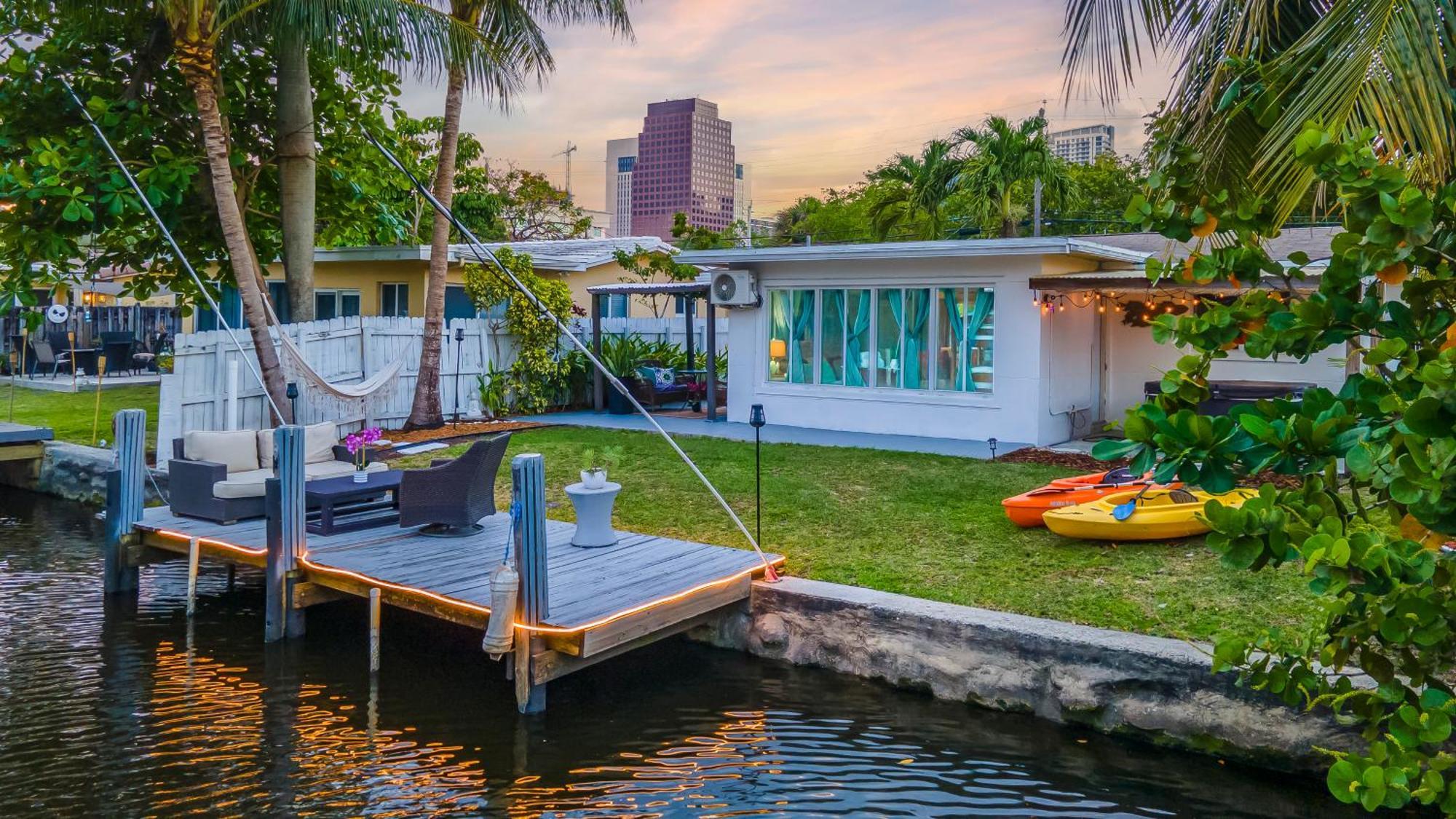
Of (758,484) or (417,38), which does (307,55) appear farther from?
(758,484)

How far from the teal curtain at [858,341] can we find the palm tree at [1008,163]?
8.27 m

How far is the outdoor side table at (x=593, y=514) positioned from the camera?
25.2 ft

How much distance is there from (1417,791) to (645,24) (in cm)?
1620

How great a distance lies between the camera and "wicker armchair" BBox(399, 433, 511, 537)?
26.1ft

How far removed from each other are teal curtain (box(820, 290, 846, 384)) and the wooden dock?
6625 millimetres

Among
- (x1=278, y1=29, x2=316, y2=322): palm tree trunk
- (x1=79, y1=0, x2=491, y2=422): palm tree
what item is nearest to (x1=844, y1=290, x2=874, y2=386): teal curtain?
(x1=79, y1=0, x2=491, y2=422): palm tree

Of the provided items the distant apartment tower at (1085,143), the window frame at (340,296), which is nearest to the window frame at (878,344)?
the window frame at (340,296)

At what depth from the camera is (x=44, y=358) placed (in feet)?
75.1

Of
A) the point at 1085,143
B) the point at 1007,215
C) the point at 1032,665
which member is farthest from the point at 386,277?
the point at 1085,143

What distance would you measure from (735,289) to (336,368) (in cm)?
554

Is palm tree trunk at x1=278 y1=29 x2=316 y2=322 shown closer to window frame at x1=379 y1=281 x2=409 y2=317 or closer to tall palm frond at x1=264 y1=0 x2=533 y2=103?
tall palm frond at x1=264 y1=0 x2=533 y2=103

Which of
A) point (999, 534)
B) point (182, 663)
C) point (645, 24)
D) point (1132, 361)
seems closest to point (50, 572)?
point (182, 663)

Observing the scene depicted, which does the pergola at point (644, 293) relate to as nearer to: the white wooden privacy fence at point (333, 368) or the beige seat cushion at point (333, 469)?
the white wooden privacy fence at point (333, 368)

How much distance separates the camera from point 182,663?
6.94 meters
